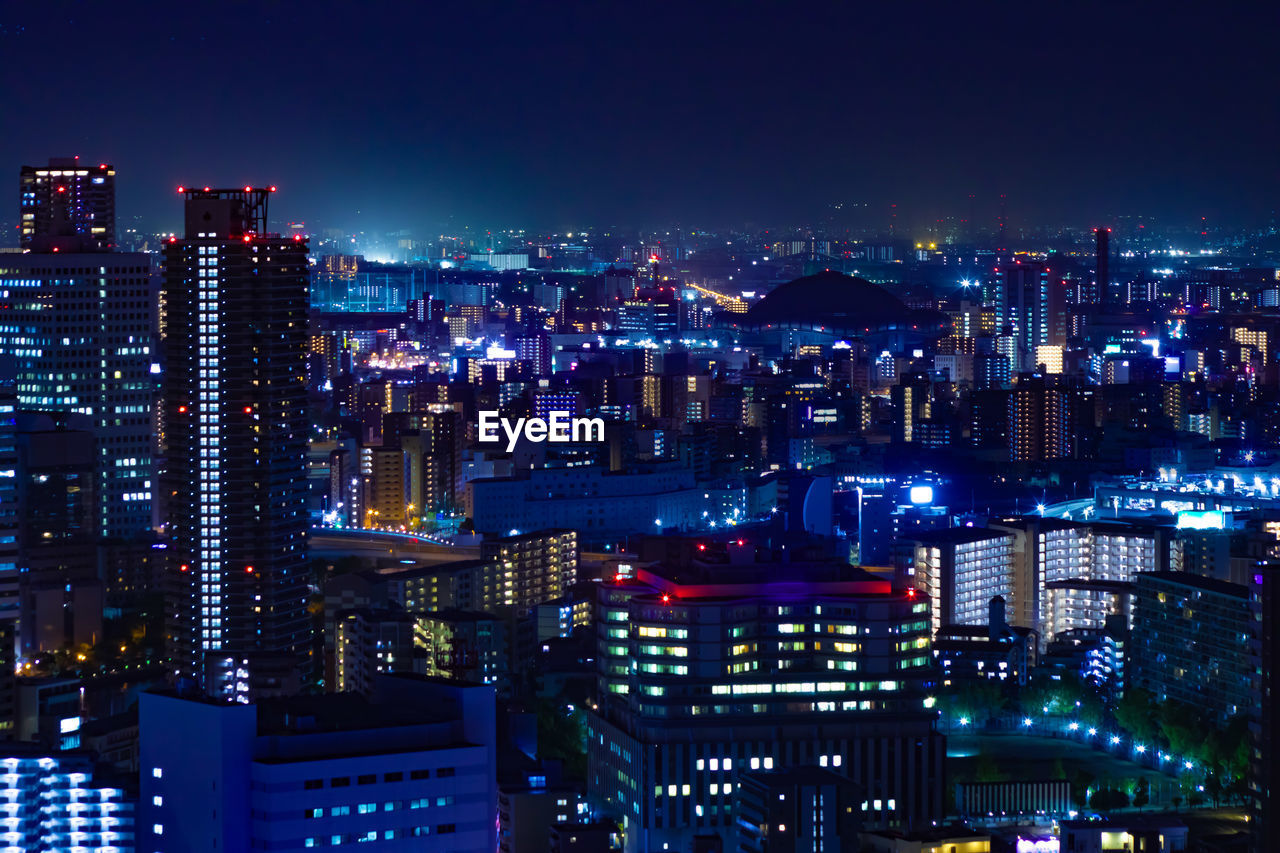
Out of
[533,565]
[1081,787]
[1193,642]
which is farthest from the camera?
[533,565]

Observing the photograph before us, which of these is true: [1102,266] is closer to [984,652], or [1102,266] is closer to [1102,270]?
[1102,270]

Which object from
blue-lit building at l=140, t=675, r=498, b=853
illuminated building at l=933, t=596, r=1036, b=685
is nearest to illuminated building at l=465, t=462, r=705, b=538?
illuminated building at l=933, t=596, r=1036, b=685

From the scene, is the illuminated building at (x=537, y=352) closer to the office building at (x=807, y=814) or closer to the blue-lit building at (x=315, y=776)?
the office building at (x=807, y=814)

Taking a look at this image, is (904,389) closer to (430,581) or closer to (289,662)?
(430,581)

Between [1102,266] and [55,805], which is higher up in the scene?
[1102,266]

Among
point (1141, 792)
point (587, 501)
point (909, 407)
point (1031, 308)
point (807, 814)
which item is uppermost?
point (1031, 308)

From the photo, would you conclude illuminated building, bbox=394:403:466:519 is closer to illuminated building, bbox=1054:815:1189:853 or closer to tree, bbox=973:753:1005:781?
tree, bbox=973:753:1005:781

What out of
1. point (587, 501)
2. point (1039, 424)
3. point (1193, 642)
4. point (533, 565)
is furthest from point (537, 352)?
point (1193, 642)
